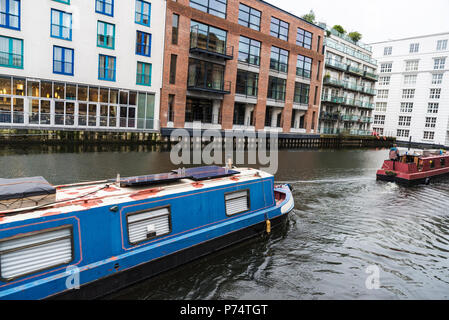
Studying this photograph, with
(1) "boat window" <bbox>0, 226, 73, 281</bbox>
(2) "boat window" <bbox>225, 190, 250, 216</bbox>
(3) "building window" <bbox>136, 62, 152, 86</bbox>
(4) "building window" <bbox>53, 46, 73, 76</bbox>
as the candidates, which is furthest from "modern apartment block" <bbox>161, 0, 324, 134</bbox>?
(1) "boat window" <bbox>0, 226, 73, 281</bbox>

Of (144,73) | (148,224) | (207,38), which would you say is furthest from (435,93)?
(148,224)

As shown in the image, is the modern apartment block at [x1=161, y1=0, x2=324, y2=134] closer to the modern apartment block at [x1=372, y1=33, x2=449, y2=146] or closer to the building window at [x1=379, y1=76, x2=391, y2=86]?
the modern apartment block at [x1=372, y1=33, x2=449, y2=146]

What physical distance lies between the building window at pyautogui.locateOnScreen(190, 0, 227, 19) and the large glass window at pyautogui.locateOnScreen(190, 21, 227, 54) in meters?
1.55

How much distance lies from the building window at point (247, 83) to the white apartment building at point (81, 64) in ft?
33.3

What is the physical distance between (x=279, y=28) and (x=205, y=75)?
45.3 feet

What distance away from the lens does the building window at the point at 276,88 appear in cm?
4044

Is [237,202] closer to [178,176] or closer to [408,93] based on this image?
[178,176]

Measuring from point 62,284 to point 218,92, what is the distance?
100 feet

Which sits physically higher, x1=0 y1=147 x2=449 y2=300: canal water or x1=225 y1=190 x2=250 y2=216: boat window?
x1=225 y1=190 x2=250 y2=216: boat window

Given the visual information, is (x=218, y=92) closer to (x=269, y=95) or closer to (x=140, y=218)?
(x=269, y=95)

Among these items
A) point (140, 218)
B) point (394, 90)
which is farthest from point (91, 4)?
point (394, 90)

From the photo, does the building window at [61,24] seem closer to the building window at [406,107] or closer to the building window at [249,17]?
the building window at [249,17]

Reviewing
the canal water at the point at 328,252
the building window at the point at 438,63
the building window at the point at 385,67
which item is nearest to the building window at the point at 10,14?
the canal water at the point at 328,252

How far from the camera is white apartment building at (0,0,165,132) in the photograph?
81.6 ft
